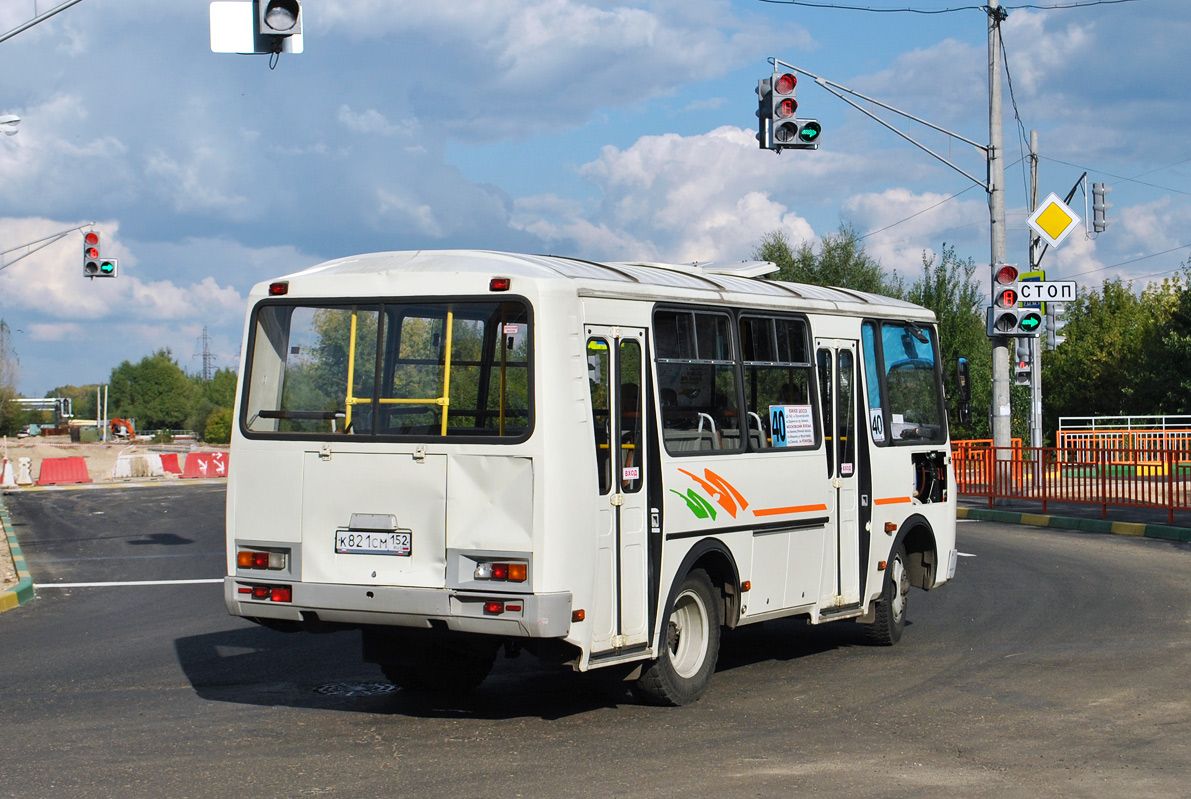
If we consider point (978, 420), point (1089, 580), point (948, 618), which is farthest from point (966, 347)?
point (948, 618)

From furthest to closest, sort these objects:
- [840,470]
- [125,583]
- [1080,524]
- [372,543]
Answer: [1080,524] < [125,583] < [840,470] < [372,543]

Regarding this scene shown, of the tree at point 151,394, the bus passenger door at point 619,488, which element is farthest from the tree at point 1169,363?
the tree at point 151,394

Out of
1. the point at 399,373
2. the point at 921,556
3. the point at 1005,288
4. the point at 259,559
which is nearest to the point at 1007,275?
the point at 1005,288

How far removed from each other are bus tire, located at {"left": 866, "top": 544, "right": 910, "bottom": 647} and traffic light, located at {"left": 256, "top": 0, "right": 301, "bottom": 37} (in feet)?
24.4

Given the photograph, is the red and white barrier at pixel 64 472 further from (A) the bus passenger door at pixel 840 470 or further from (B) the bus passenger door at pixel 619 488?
(B) the bus passenger door at pixel 619 488

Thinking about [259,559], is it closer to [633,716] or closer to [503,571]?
[503,571]

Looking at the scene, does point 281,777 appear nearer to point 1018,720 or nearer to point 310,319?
point 310,319

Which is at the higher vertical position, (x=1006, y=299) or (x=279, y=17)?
(x=279, y=17)

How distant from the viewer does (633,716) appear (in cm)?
824

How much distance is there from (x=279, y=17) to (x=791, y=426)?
656 centimetres

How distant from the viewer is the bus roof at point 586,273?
7869mm

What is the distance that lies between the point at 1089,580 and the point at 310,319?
10538 mm

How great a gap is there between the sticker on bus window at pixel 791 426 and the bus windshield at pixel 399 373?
253 cm

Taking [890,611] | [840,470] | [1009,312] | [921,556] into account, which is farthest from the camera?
[1009,312]
